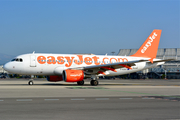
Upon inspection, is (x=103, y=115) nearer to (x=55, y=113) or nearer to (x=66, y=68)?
(x=55, y=113)

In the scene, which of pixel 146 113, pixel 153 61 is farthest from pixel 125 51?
pixel 146 113

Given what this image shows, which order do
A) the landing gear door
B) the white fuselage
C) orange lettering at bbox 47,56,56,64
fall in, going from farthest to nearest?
orange lettering at bbox 47,56,56,64 → the landing gear door → the white fuselage

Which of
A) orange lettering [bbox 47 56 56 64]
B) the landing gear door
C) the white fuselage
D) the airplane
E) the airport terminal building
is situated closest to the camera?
the airplane

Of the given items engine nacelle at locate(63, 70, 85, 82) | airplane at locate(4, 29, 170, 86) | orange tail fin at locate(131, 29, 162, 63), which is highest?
orange tail fin at locate(131, 29, 162, 63)

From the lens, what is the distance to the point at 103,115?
10.1 meters

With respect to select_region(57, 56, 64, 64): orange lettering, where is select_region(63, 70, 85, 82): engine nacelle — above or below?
below

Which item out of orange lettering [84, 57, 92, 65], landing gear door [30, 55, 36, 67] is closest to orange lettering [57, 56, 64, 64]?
landing gear door [30, 55, 36, 67]

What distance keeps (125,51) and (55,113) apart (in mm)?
147960

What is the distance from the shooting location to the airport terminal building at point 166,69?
100000mm

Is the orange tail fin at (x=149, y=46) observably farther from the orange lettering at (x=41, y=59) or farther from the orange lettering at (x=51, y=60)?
the orange lettering at (x=41, y=59)

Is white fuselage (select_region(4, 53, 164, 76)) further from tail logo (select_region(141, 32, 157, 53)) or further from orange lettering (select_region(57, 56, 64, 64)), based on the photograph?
tail logo (select_region(141, 32, 157, 53))

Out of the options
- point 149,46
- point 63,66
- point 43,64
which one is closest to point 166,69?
point 149,46

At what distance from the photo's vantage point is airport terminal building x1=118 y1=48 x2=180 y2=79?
328ft

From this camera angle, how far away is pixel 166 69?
104m
